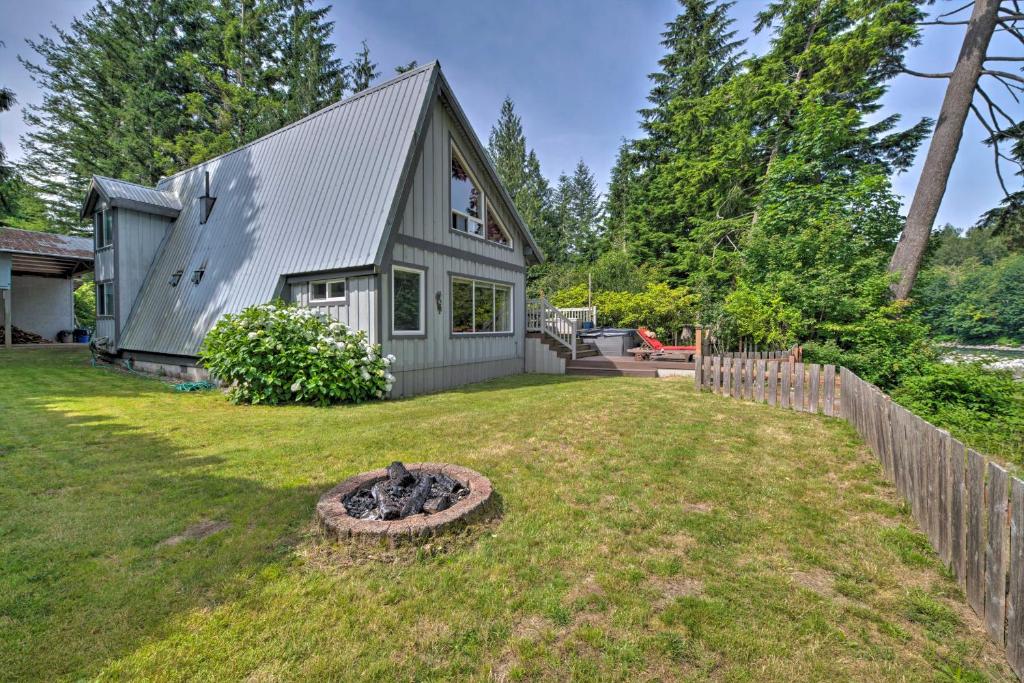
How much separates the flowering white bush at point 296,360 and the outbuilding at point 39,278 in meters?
13.7

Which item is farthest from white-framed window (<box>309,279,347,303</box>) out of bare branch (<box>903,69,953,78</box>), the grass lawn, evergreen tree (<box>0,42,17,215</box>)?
bare branch (<box>903,69,953,78</box>)

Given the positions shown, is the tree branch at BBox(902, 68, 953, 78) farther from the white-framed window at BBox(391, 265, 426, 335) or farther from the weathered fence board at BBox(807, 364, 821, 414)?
the white-framed window at BBox(391, 265, 426, 335)

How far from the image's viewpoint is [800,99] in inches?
691

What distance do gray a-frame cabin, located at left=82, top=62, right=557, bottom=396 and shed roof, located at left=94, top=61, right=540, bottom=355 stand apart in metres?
0.04

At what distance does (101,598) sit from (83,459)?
3302 mm

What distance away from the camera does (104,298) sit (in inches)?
565

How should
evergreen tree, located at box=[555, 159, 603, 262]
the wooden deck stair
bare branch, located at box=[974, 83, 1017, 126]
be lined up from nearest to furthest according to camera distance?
bare branch, located at box=[974, 83, 1017, 126] < the wooden deck stair < evergreen tree, located at box=[555, 159, 603, 262]

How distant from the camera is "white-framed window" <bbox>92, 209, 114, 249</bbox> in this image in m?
13.5

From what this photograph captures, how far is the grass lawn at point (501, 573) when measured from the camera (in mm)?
1979

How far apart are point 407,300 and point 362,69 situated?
25.8 meters

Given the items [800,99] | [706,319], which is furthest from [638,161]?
[706,319]

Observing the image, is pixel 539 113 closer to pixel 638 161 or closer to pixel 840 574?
pixel 638 161

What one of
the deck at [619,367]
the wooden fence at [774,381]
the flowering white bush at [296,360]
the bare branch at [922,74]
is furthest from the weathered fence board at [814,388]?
the bare branch at [922,74]

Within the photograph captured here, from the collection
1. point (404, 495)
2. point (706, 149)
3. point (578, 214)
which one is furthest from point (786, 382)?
point (578, 214)
